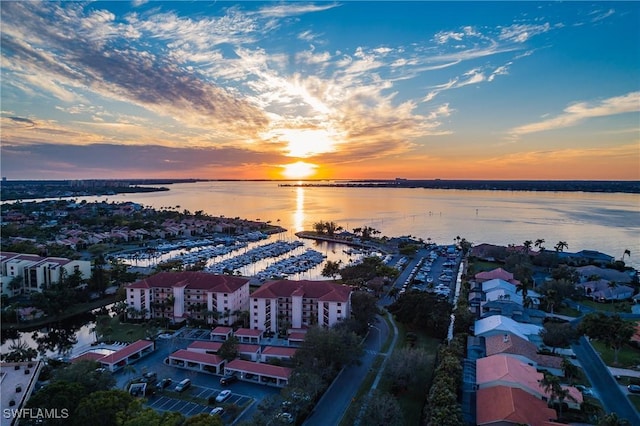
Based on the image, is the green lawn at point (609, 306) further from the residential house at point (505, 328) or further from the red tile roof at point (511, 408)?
the red tile roof at point (511, 408)

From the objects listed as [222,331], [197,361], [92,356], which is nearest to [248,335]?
[222,331]

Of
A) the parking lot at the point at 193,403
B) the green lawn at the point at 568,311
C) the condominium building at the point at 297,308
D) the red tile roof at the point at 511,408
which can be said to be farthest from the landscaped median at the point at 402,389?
the green lawn at the point at 568,311

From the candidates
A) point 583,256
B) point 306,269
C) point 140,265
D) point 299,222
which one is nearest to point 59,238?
point 140,265

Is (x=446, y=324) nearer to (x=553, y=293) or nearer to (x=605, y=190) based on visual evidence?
(x=553, y=293)

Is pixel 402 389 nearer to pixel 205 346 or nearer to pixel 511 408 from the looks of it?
pixel 511 408

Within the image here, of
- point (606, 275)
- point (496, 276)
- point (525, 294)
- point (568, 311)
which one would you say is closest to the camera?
point (568, 311)
